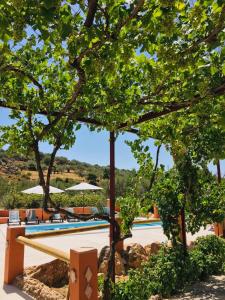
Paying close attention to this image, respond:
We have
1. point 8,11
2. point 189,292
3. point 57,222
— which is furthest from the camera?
point 57,222

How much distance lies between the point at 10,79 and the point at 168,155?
402cm

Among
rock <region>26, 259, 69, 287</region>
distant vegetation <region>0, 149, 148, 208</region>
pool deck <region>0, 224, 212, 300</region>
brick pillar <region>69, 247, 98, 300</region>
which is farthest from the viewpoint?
distant vegetation <region>0, 149, 148, 208</region>

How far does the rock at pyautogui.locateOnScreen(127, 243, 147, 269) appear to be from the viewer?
8.58 meters

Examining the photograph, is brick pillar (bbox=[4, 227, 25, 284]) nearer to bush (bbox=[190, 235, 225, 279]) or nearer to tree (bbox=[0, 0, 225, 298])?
tree (bbox=[0, 0, 225, 298])

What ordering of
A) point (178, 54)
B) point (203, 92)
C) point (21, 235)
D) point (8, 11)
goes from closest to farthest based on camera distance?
point (8, 11)
point (178, 54)
point (203, 92)
point (21, 235)

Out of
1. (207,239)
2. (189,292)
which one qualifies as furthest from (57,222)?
(189,292)

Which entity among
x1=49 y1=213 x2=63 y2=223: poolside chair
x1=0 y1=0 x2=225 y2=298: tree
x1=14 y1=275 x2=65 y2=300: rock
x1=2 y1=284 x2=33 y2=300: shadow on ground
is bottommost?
x1=2 y1=284 x2=33 y2=300: shadow on ground

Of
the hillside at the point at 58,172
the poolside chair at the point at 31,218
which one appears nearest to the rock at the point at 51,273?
the poolside chair at the point at 31,218

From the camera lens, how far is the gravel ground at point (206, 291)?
6.03 meters

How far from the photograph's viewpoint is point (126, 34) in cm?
340

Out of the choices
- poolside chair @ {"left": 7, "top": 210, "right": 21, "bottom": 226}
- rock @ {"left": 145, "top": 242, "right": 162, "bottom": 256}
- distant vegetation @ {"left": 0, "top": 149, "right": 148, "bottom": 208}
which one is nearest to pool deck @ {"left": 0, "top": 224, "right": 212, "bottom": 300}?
rock @ {"left": 145, "top": 242, "right": 162, "bottom": 256}

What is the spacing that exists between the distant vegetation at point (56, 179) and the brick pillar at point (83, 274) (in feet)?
8.70

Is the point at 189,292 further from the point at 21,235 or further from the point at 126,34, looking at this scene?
the point at 126,34

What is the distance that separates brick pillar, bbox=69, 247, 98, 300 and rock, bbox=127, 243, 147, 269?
14.0ft
